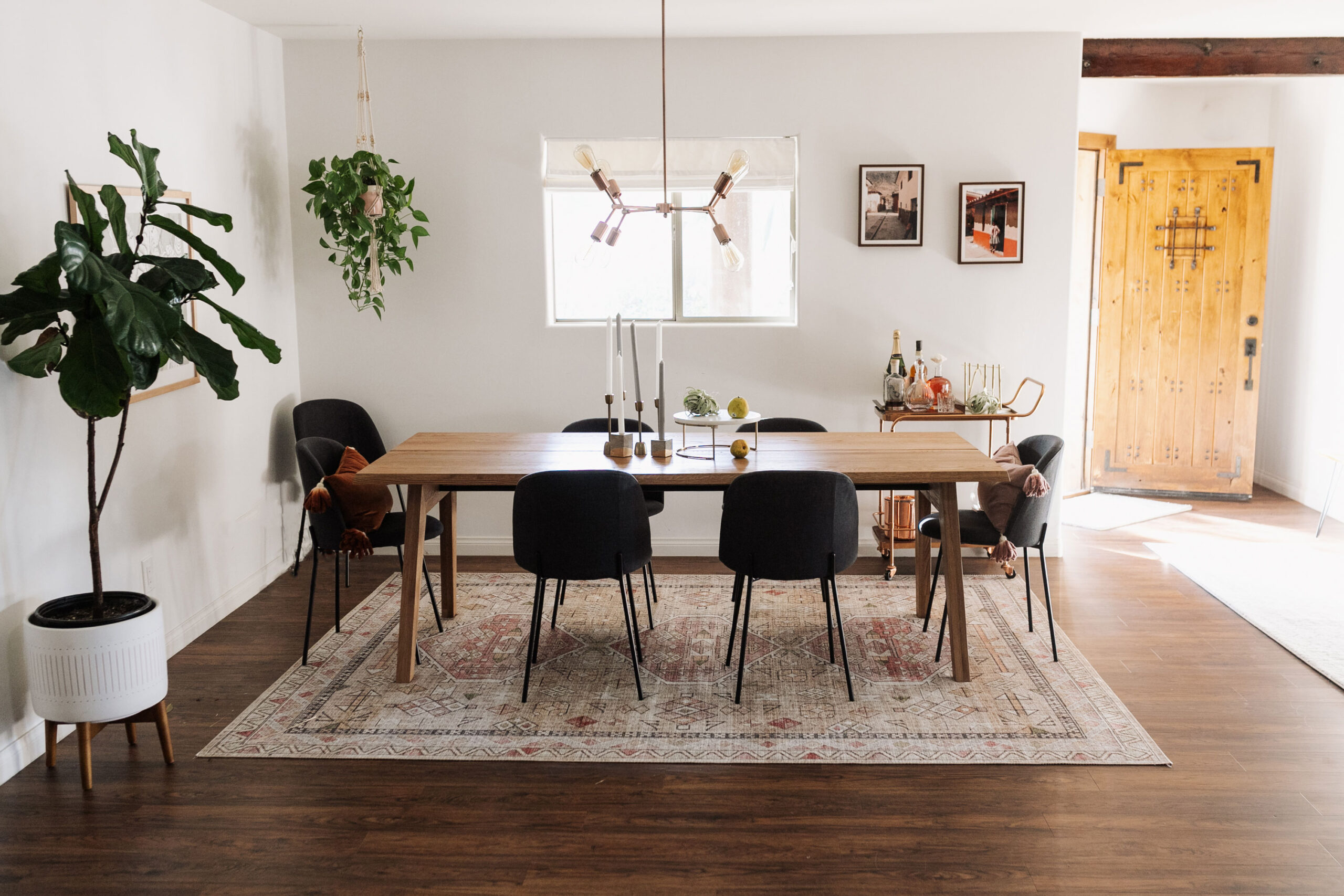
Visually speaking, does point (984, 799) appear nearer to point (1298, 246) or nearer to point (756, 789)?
point (756, 789)

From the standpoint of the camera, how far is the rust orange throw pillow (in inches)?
152

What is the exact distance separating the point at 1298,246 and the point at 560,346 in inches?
185

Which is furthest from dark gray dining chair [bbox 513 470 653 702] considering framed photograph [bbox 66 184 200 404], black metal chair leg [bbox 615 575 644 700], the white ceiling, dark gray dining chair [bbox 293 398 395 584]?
the white ceiling

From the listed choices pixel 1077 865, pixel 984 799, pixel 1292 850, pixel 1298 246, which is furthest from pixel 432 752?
pixel 1298 246

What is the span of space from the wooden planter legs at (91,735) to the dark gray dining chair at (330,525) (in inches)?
28.4

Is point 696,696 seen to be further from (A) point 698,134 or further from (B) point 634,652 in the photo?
(A) point 698,134

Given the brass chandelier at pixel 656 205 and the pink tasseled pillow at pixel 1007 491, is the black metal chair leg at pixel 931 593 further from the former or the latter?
the brass chandelier at pixel 656 205

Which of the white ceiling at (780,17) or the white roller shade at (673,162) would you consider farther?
the white roller shade at (673,162)

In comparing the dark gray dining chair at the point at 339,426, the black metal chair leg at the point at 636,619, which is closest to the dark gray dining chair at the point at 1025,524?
the black metal chair leg at the point at 636,619

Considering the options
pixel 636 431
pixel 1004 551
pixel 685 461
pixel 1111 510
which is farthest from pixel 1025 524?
pixel 1111 510

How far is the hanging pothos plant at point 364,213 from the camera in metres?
4.81

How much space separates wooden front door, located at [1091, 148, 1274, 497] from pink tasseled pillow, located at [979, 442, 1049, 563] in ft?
9.35

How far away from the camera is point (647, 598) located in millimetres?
4277

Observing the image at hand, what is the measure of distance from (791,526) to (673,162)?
247cm
